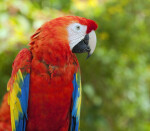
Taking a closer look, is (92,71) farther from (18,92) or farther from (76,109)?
(18,92)

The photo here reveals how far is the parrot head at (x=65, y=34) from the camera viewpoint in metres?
0.94

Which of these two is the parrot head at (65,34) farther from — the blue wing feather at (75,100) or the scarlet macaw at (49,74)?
the blue wing feather at (75,100)

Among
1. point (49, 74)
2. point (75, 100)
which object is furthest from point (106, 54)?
point (49, 74)

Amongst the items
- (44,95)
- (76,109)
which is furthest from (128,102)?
(44,95)

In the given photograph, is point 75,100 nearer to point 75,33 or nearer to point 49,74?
point 49,74

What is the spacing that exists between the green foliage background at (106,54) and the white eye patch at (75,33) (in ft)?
2.22

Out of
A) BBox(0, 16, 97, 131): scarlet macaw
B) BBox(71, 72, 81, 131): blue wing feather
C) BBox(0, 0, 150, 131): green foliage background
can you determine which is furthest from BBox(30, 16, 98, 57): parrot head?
BBox(0, 0, 150, 131): green foliage background

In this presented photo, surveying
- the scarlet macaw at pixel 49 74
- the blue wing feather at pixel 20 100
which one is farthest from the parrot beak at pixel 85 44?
the blue wing feather at pixel 20 100

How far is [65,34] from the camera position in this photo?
0.95 meters

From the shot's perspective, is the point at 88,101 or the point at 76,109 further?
the point at 88,101

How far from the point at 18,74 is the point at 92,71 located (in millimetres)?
979

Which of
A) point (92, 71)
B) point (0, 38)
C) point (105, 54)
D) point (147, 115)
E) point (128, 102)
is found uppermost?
point (0, 38)

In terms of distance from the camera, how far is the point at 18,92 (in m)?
1.00

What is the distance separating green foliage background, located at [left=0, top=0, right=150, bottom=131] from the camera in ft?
5.71
